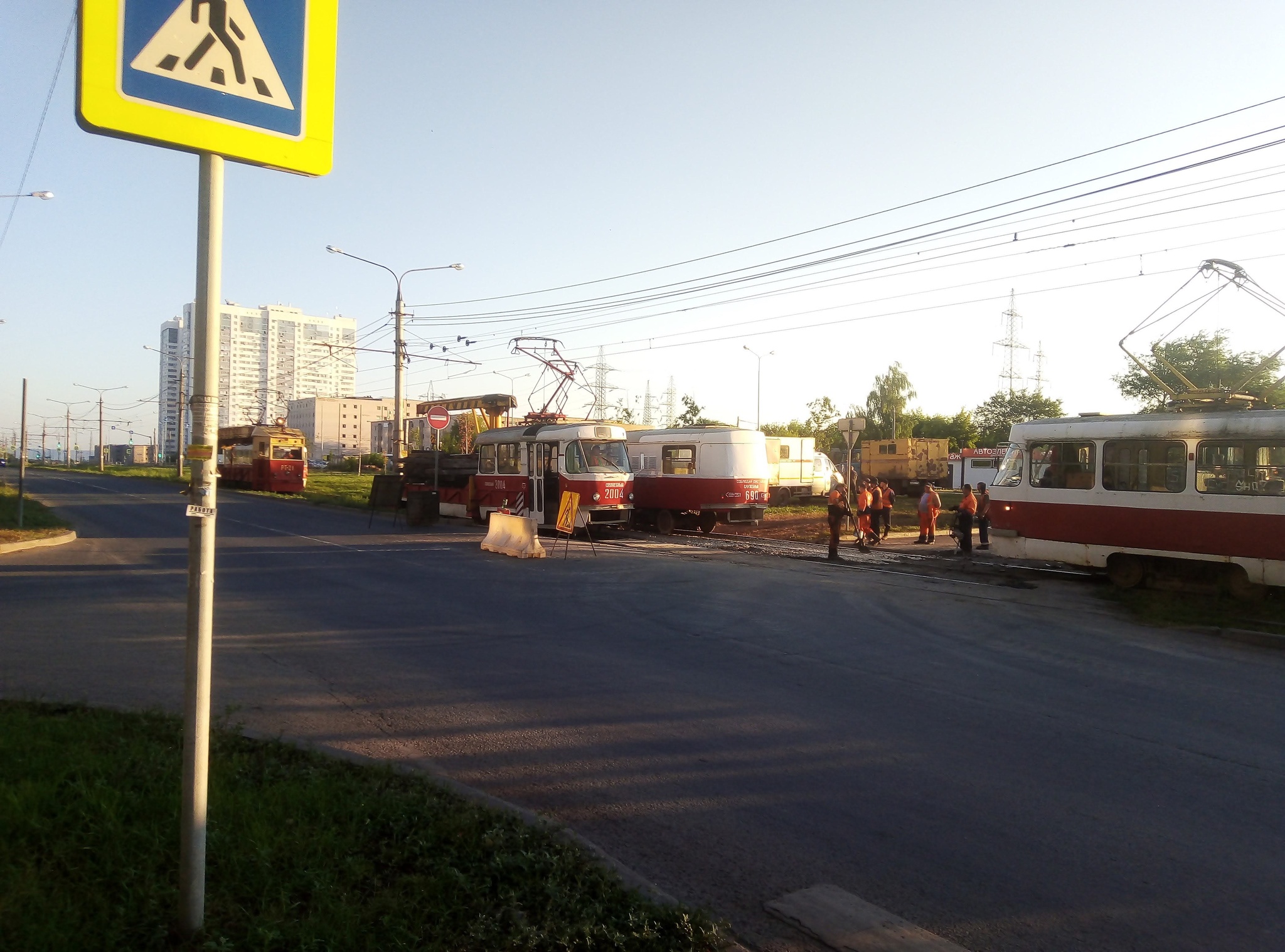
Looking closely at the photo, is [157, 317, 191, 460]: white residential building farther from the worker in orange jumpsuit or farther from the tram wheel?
the tram wheel

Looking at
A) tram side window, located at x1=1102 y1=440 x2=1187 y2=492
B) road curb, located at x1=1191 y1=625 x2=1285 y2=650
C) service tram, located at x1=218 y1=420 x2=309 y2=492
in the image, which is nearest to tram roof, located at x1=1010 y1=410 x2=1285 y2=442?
tram side window, located at x1=1102 y1=440 x2=1187 y2=492

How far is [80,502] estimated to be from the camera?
34594 millimetres

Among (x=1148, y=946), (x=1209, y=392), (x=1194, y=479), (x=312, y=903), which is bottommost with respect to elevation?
(x=1148, y=946)

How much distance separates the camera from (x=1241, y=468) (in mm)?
13133

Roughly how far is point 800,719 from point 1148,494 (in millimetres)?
10191

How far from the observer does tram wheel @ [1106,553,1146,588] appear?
14.6m

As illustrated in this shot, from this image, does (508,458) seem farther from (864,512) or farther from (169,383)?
(169,383)

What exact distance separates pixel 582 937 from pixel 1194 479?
44.6 feet

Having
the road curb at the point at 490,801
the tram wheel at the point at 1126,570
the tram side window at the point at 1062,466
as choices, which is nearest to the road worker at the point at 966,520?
the tram side window at the point at 1062,466

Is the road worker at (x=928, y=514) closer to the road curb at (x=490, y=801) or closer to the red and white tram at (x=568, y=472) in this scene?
the red and white tram at (x=568, y=472)

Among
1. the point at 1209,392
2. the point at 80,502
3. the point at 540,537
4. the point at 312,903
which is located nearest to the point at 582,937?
the point at 312,903

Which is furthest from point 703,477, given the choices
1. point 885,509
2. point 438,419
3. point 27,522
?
point 27,522

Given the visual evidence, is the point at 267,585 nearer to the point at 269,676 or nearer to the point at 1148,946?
the point at 269,676

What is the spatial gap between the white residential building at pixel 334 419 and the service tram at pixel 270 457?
3050 inches
